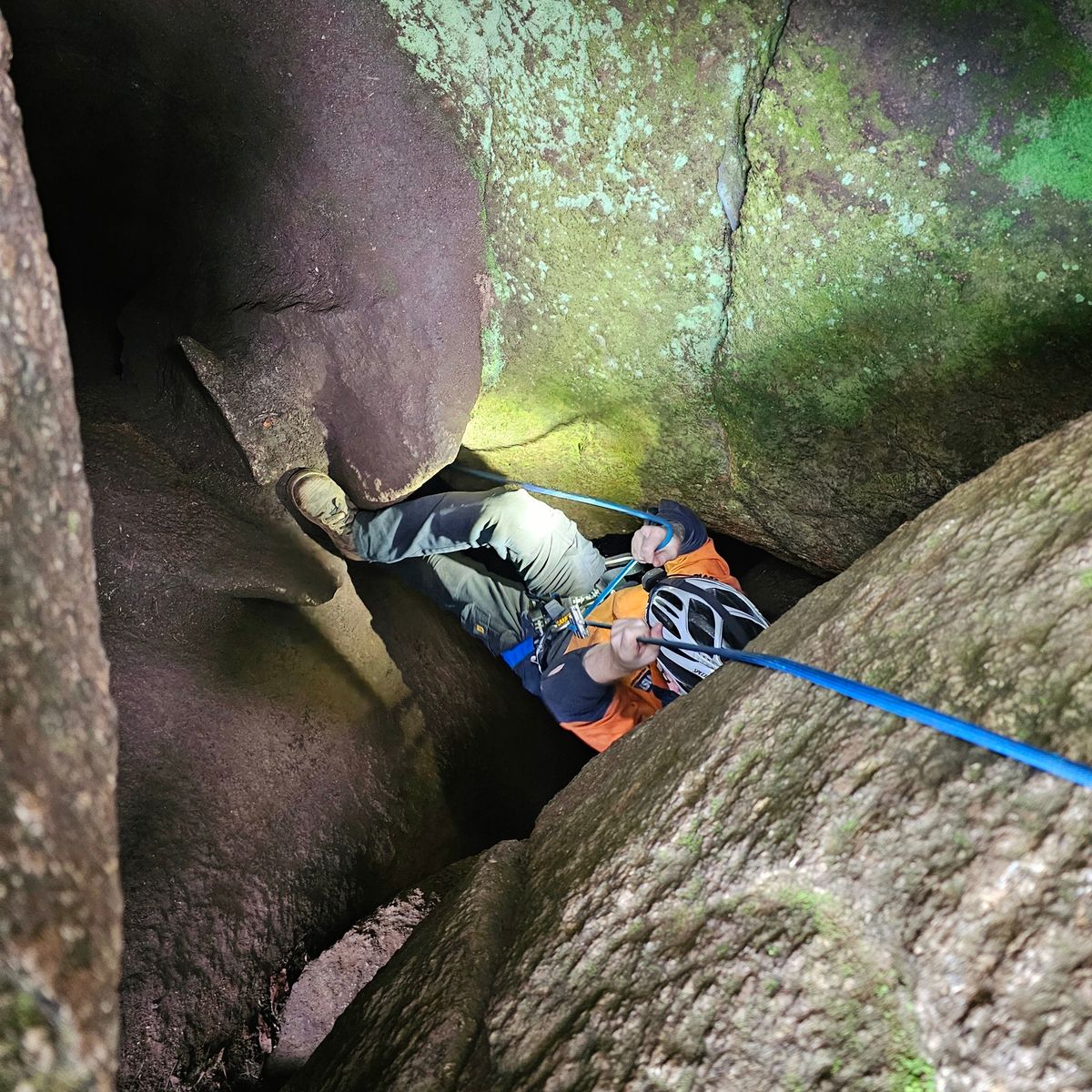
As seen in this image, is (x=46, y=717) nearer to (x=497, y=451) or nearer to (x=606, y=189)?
(x=606, y=189)

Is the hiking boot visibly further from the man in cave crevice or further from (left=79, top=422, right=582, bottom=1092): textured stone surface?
(left=79, top=422, right=582, bottom=1092): textured stone surface

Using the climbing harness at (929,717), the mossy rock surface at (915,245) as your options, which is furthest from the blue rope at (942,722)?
the mossy rock surface at (915,245)

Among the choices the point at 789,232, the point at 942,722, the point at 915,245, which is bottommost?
the point at 942,722

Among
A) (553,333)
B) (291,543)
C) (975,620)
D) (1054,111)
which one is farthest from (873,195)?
(291,543)

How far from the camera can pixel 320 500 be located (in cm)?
239

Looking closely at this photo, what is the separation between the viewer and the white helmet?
2.01 meters

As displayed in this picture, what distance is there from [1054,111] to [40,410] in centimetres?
167

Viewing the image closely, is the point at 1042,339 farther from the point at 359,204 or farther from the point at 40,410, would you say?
the point at 40,410

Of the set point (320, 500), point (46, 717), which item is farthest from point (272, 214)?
point (46, 717)

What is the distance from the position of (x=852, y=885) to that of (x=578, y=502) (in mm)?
1939

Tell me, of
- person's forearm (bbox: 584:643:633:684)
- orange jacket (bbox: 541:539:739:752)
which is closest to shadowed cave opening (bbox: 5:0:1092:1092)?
orange jacket (bbox: 541:539:739:752)

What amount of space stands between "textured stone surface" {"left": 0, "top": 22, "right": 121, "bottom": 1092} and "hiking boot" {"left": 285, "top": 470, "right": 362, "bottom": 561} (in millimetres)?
1595

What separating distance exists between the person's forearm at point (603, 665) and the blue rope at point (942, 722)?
3.33 ft

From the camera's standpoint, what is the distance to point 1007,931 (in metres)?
0.77
